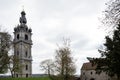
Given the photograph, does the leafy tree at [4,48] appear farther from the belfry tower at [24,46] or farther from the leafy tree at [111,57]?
the belfry tower at [24,46]

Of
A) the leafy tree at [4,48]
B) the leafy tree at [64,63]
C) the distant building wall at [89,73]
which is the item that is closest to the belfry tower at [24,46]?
the distant building wall at [89,73]

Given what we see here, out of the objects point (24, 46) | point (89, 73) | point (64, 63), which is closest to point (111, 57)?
point (64, 63)

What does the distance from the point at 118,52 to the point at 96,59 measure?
254 inches

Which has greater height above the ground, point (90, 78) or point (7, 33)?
point (7, 33)

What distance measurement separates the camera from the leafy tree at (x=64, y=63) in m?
41.6

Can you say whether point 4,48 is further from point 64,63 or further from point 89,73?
point 89,73

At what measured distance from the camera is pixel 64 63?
41469mm

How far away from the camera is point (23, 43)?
93.1m

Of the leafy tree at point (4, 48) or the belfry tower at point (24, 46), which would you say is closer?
the leafy tree at point (4, 48)

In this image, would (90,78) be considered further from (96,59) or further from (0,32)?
(96,59)

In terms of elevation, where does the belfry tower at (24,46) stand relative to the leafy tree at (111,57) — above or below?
above

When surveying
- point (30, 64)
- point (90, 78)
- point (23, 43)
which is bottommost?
point (90, 78)

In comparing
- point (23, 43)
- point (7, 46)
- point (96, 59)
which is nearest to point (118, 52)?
point (96, 59)

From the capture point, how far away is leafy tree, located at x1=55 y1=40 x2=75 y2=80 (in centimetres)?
4156
